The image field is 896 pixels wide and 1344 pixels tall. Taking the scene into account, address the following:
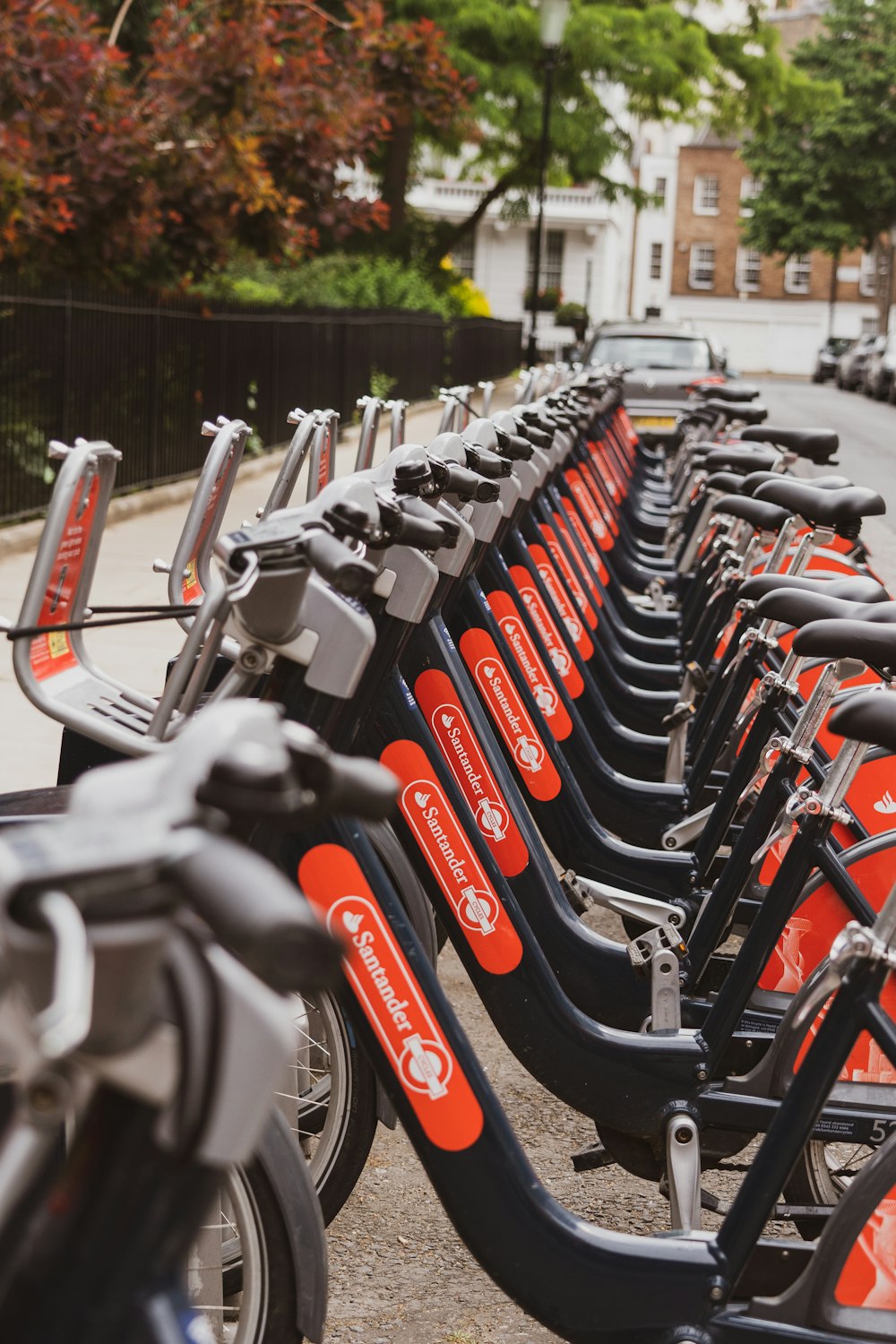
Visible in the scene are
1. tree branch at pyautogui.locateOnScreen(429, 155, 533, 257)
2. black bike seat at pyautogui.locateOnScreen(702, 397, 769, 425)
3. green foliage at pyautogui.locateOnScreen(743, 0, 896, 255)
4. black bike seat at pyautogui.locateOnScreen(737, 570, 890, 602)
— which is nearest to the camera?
black bike seat at pyautogui.locateOnScreen(737, 570, 890, 602)

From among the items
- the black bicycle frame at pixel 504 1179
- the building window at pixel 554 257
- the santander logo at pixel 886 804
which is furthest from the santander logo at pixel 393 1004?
the building window at pixel 554 257

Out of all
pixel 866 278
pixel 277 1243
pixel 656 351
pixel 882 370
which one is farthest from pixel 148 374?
pixel 866 278

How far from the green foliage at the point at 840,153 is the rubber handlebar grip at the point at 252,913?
5469 centimetres

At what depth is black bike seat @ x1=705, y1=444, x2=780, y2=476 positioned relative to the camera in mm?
6672

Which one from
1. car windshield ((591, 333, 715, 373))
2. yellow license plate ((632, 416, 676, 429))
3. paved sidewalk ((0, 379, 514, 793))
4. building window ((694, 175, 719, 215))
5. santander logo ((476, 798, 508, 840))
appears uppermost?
building window ((694, 175, 719, 215))

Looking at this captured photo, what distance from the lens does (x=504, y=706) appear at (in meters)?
3.73

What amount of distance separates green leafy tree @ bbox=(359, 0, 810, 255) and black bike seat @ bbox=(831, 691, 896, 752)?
25686mm

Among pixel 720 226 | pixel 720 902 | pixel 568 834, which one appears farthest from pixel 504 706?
pixel 720 226

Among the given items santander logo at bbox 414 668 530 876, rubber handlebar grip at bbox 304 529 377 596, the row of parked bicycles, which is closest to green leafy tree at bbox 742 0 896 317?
the row of parked bicycles

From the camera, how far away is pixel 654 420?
52.0 feet

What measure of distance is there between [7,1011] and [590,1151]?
2075 millimetres

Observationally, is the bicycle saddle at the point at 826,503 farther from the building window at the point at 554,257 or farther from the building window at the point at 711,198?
the building window at the point at 711,198

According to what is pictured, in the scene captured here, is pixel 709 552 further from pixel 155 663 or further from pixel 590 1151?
pixel 590 1151

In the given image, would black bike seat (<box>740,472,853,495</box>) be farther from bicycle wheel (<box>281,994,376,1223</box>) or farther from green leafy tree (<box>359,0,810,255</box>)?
green leafy tree (<box>359,0,810,255</box>)
